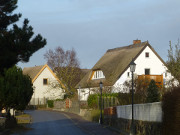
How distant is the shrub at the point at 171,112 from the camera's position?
15.0 meters

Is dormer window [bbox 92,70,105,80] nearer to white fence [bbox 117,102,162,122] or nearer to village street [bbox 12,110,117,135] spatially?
village street [bbox 12,110,117,135]

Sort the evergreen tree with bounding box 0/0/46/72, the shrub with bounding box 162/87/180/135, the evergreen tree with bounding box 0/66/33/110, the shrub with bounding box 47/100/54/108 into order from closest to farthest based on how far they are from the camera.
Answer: the shrub with bounding box 162/87/180/135 → the evergreen tree with bounding box 0/0/46/72 → the evergreen tree with bounding box 0/66/33/110 → the shrub with bounding box 47/100/54/108

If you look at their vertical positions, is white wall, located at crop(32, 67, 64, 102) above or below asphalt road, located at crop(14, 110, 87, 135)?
above

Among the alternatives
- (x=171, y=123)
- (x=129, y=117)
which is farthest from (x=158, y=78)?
(x=171, y=123)

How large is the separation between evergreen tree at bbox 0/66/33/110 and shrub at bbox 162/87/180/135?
12955mm

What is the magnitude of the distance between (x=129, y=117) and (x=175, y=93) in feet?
37.6

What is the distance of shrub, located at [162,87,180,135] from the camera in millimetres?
14953

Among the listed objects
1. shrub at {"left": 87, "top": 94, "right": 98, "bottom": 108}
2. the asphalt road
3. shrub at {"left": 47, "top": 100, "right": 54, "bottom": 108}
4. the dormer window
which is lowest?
the asphalt road

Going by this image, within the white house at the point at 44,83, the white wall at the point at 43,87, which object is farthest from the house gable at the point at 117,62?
the white wall at the point at 43,87

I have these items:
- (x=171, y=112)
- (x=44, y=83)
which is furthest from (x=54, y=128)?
(x=44, y=83)

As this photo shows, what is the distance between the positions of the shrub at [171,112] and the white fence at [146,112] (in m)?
1.52

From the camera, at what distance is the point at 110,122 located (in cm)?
3338

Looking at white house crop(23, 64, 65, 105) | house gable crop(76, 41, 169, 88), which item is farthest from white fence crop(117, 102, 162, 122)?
white house crop(23, 64, 65, 105)

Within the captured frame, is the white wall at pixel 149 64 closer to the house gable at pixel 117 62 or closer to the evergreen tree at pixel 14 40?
the house gable at pixel 117 62
